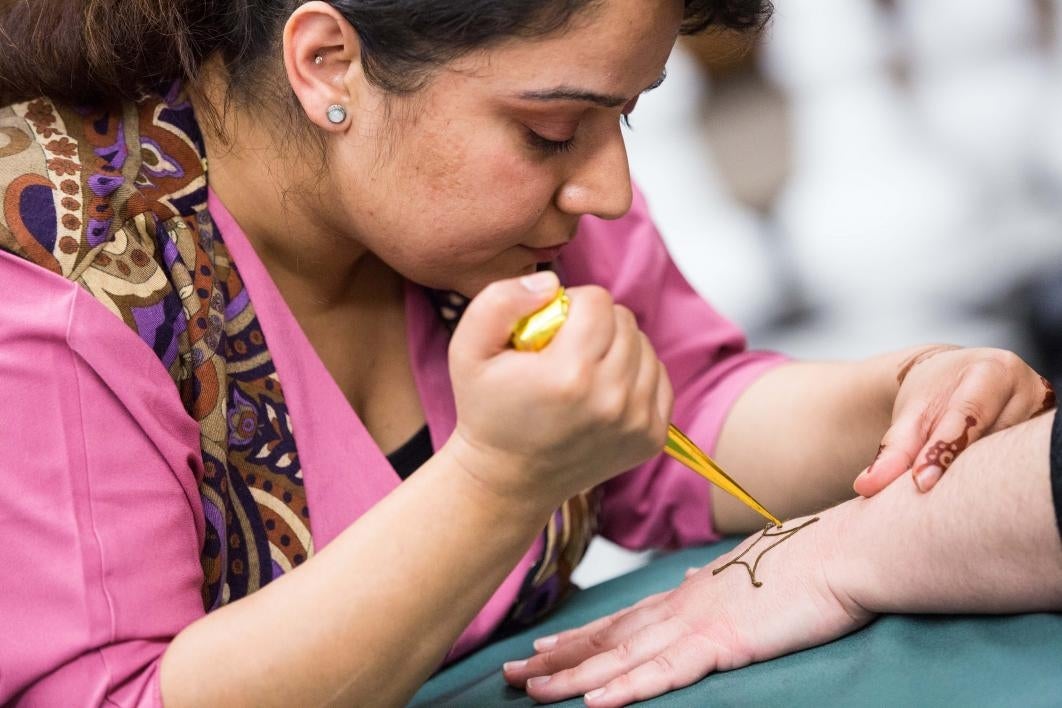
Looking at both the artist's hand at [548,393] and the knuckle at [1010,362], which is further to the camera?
the knuckle at [1010,362]

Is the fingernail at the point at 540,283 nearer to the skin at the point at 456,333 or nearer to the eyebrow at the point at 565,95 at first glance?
the skin at the point at 456,333

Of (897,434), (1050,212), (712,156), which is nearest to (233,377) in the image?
(897,434)

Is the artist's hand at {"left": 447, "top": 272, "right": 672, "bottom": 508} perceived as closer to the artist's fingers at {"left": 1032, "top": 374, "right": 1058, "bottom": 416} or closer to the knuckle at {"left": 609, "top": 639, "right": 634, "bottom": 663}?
the knuckle at {"left": 609, "top": 639, "right": 634, "bottom": 663}

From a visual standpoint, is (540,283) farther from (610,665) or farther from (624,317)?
(610,665)

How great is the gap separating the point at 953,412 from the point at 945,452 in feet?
0.16

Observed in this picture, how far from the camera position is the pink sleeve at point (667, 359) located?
1364 millimetres

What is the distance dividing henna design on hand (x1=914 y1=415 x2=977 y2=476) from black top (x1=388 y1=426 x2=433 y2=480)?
0.47 metres

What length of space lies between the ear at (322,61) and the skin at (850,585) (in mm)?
457

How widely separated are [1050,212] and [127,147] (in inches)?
94.5

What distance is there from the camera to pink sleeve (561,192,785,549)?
136cm

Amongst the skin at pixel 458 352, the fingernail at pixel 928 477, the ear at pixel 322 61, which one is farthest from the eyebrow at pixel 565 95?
the fingernail at pixel 928 477

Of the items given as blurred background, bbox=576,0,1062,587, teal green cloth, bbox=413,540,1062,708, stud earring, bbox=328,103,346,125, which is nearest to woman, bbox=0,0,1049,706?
stud earring, bbox=328,103,346,125

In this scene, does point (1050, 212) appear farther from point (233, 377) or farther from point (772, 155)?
point (233, 377)

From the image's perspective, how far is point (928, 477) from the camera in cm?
90
